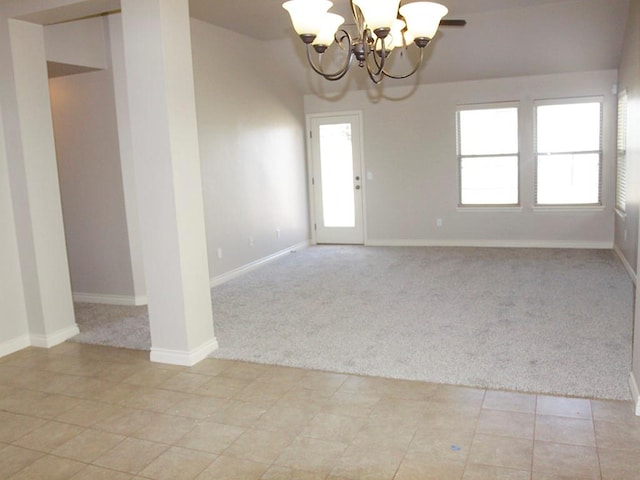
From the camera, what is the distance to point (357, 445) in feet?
8.54

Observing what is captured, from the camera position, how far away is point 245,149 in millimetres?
6637

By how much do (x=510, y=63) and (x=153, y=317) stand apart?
5548mm

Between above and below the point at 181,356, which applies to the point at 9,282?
above

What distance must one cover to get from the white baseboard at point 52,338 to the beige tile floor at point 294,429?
0.65 meters

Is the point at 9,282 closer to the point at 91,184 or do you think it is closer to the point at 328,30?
the point at 91,184

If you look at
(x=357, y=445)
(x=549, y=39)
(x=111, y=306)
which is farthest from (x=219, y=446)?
(x=549, y=39)

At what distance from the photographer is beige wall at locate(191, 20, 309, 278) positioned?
593 cm

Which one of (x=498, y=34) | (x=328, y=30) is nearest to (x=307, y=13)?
(x=328, y=30)

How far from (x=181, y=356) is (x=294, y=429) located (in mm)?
1268

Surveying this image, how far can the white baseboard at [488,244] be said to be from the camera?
722cm

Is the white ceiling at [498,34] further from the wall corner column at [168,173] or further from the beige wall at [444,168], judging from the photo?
the wall corner column at [168,173]

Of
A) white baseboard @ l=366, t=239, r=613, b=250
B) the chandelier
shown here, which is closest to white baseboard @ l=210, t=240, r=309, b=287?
white baseboard @ l=366, t=239, r=613, b=250

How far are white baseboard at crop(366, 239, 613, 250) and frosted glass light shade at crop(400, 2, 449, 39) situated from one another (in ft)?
17.1

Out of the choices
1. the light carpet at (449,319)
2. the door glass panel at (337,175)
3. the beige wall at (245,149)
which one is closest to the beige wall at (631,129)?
the light carpet at (449,319)
